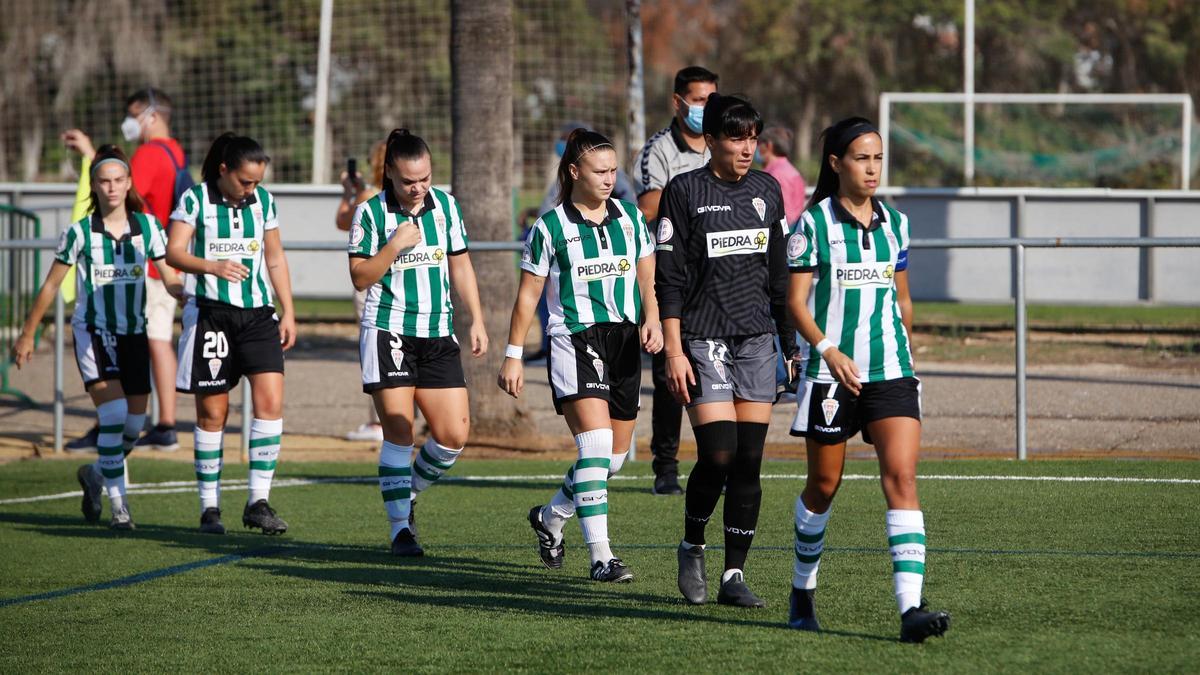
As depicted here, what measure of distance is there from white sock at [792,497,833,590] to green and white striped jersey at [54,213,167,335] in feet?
15.4

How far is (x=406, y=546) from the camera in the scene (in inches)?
298

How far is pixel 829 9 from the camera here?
51.0m

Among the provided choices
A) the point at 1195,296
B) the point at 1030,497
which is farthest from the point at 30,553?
the point at 1195,296

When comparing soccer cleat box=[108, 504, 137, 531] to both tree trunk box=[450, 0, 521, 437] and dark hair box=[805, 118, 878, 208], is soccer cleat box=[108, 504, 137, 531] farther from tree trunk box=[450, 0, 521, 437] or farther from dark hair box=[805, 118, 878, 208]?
dark hair box=[805, 118, 878, 208]

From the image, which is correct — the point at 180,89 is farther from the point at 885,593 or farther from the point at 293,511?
the point at 885,593

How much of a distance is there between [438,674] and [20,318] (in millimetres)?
11146

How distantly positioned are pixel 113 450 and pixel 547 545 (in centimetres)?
319

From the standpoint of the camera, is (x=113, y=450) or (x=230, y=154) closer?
(x=230, y=154)

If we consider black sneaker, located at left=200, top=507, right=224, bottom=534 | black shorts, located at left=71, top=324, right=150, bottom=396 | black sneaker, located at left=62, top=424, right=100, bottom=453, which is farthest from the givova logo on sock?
black sneaker, located at left=62, top=424, right=100, bottom=453

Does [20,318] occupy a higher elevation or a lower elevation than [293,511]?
higher

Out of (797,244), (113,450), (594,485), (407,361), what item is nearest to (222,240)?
(407,361)

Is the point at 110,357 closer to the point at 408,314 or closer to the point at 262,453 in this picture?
the point at 262,453

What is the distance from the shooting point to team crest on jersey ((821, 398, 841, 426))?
5.36 metres

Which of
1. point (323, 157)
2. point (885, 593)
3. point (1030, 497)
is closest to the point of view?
point (885, 593)
